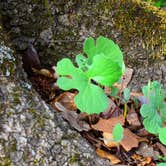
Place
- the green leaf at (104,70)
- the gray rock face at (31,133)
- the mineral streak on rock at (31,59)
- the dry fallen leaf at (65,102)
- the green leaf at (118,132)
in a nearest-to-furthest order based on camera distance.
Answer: the gray rock face at (31,133), the green leaf at (104,70), the green leaf at (118,132), the dry fallen leaf at (65,102), the mineral streak on rock at (31,59)

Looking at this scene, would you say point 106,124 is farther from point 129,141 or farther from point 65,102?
point 65,102

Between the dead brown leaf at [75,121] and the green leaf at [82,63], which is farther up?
the green leaf at [82,63]

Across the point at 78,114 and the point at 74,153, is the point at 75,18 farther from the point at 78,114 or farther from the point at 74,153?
the point at 74,153

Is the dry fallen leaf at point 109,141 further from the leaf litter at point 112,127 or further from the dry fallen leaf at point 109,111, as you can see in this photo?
the dry fallen leaf at point 109,111

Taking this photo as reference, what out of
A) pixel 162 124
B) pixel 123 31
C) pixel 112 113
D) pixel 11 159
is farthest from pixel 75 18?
pixel 11 159

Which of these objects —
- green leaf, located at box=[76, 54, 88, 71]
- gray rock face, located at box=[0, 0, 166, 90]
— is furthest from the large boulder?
gray rock face, located at box=[0, 0, 166, 90]

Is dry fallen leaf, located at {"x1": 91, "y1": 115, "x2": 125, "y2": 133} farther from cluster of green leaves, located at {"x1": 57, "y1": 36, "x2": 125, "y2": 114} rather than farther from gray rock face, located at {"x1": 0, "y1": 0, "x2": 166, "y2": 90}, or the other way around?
gray rock face, located at {"x1": 0, "y1": 0, "x2": 166, "y2": 90}

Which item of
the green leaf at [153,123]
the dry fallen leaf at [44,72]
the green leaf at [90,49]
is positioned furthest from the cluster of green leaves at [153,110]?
the dry fallen leaf at [44,72]
